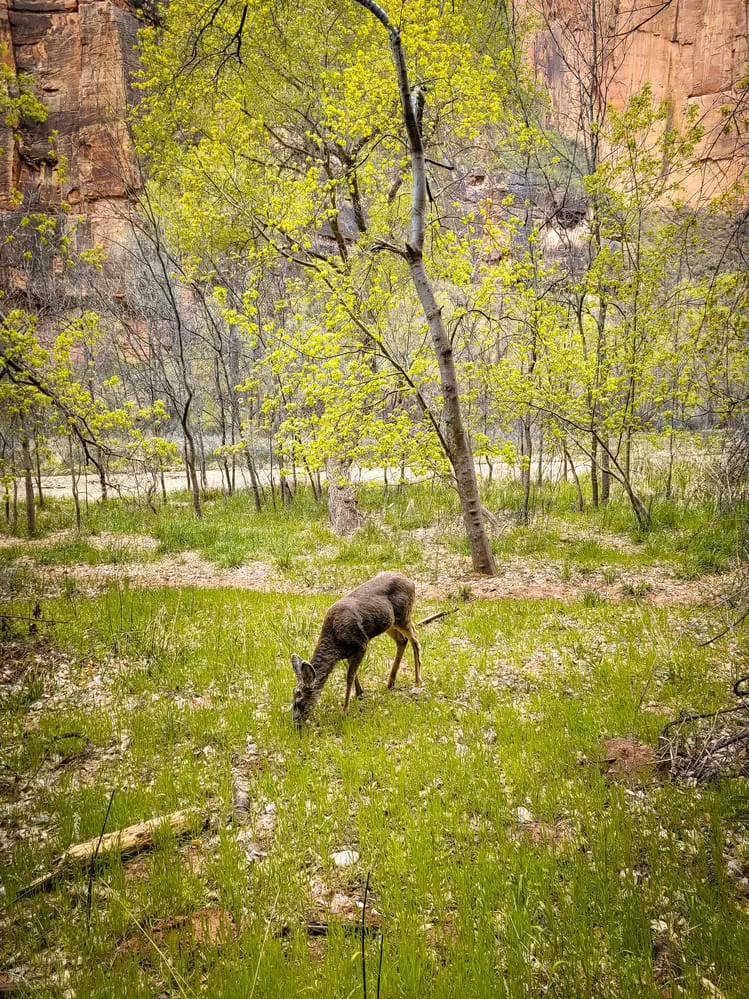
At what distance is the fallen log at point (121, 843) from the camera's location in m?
3.57

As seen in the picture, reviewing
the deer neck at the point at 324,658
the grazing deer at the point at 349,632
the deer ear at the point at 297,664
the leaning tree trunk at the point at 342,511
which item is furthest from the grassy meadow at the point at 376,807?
the leaning tree trunk at the point at 342,511

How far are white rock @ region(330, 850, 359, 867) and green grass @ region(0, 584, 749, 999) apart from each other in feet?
0.21

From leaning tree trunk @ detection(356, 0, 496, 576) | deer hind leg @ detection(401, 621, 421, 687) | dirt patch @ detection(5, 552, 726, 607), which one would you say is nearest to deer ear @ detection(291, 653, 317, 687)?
deer hind leg @ detection(401, 621, 421, 687)

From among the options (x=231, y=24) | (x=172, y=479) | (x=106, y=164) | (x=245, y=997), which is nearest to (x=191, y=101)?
(x=231, y=24)

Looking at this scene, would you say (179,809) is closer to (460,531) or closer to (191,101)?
(460,531)

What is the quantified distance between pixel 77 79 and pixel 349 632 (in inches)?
2450

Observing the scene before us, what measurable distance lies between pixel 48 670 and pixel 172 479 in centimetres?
3063

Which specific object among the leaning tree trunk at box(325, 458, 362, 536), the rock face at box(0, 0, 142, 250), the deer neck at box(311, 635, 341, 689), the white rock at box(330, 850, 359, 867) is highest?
the rock face at box(0, 0, 142, 250)

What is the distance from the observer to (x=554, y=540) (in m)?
13.5

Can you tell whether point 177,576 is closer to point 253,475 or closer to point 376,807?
point 253,475

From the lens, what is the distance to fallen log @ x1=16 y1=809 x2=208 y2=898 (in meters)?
3.57

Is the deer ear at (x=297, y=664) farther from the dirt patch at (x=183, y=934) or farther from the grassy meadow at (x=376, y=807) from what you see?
the dirt patch at (x=183, y=934)

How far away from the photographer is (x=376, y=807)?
422 centimetres

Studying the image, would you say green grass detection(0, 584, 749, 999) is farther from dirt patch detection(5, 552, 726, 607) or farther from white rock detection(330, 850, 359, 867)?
dirt patch detection(5, 552, 726, 607)
